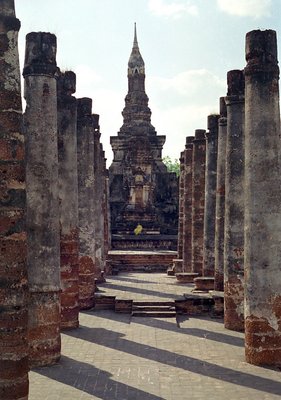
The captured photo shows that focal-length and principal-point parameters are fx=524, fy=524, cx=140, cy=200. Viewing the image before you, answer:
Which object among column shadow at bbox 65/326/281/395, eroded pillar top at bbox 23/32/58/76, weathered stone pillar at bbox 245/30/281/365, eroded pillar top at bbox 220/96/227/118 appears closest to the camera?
column shadow at bbox 65/326/281/395

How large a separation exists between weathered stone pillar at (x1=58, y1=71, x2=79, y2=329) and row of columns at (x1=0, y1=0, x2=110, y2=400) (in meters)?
0.02

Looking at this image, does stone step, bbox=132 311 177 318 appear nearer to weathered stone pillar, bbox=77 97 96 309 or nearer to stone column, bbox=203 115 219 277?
weathered stone pillar, bbox=77 97 96 309

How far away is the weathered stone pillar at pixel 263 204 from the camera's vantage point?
9609mm

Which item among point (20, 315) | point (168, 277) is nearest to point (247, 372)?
point (20, 315)

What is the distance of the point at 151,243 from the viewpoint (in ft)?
113

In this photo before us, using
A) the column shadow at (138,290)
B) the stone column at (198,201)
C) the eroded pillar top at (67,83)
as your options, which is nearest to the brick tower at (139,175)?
the stone column at (198,201)

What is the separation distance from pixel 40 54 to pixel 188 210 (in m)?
14.4

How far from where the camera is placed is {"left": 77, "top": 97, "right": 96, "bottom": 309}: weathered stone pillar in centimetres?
1580

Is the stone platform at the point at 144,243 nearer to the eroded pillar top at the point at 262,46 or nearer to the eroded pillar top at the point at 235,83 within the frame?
the eroded pillar top at the point at 235,83

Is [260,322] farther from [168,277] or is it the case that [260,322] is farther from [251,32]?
[168,277]

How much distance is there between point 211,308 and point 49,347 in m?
6.51

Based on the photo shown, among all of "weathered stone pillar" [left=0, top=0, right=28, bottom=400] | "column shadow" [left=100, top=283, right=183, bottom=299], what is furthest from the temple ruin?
"column shadow" [left=100, top=283, right=183, bottom=299]

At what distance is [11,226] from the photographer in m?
6.57

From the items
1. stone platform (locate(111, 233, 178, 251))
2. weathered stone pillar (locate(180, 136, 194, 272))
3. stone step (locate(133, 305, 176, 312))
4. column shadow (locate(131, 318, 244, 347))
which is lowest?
column shadow (locate(131, 318, 244, 347))
